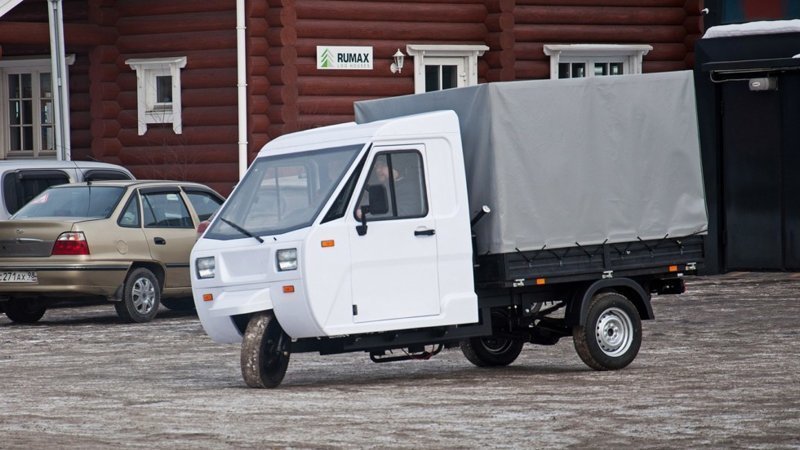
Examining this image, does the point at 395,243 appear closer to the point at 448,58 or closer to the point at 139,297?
the point at 139,297

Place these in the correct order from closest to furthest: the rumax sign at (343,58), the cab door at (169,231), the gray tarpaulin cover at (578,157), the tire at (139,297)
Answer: the gray tarpaulin cover at (578,157) < the tire at (139,297) < the cab door at (169,231) < the rumax sign at (343,58)

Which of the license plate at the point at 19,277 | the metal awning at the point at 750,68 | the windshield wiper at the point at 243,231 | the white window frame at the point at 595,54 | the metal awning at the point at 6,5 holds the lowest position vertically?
the license plate at the point at 19,277

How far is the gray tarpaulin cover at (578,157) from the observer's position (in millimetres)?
13008

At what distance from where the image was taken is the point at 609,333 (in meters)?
Answer: 13.4

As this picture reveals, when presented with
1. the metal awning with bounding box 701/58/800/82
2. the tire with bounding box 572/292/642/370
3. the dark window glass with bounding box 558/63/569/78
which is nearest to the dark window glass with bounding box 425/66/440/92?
the dark window glass with bounding box 558/63/569/78

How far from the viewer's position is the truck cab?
1218 centimetres

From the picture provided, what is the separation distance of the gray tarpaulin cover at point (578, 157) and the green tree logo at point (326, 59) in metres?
12.9

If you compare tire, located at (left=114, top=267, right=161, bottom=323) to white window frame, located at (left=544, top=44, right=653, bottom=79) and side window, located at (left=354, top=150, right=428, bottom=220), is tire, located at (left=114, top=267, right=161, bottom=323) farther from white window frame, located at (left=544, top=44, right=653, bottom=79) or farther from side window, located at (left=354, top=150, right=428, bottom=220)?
white window frame, located at (left=544, top=44, right=653, bottom=79)

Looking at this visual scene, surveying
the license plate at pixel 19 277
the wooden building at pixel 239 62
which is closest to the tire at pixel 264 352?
the license plate at pixel 19 277

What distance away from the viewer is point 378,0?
91.0 ft

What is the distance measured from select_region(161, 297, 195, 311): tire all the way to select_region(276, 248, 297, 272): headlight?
8.37 metres

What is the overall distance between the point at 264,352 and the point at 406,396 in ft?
4.25

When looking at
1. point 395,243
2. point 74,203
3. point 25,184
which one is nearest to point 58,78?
point 25,184

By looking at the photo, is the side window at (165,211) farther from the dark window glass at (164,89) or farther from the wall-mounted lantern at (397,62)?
the wall-mounted lantern at (397,62)
